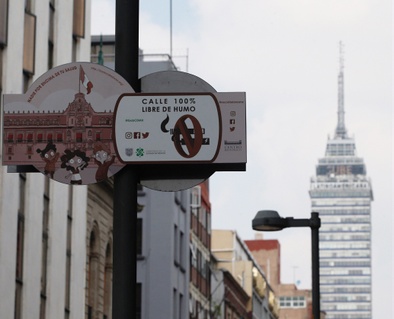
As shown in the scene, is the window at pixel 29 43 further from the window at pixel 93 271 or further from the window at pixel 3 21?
the window at pixel 93 271

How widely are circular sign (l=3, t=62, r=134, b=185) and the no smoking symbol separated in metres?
0.35

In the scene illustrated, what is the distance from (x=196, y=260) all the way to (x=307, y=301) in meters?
111

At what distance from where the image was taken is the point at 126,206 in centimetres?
756

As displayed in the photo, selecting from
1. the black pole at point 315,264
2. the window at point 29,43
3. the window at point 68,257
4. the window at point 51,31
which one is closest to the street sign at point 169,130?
the black pole at point 315,264

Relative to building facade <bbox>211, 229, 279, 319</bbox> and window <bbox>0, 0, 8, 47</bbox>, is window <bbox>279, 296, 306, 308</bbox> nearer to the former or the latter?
building facade <bbox>211, 229, 279, 319</bbox>

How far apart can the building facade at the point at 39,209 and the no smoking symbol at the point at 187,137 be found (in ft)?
87.7

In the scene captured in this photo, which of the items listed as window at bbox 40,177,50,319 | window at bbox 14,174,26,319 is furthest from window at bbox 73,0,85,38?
window at bbox 14,174,26,319

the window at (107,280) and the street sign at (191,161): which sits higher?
the window at (107,280)

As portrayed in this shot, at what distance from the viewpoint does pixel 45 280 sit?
131 ft

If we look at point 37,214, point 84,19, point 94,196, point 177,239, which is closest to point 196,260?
point 177,239

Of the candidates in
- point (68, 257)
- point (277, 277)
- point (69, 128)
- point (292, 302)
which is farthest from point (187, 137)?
point (292, 302)

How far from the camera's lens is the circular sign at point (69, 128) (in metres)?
7.55

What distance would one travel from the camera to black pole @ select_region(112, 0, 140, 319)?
24.4 feet

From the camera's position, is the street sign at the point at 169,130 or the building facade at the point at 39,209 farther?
the building facade at the point at 39,209
